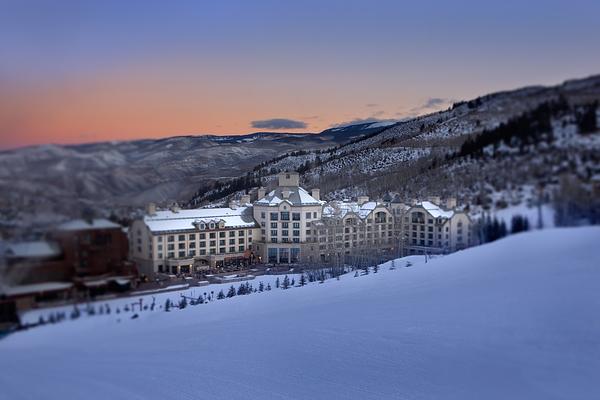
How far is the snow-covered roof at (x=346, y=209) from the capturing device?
360 inches

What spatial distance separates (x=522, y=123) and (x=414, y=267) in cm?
273

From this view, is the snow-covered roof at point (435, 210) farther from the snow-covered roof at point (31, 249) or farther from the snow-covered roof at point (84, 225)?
the snow-covered roof at point (31, 249)

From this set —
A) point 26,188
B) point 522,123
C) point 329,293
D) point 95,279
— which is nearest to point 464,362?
point 329,293

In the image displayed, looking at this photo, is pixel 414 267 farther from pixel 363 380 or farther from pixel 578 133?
pixel 578 133

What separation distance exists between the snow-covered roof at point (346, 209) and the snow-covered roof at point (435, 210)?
163cm

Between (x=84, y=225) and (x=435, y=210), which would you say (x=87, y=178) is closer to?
(x=84, y=225)

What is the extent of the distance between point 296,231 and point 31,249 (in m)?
5.37

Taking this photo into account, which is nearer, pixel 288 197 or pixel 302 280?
pixel 302 280

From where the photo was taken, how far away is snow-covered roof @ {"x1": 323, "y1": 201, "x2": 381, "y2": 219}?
916cm

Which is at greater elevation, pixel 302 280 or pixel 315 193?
pixel 315 193

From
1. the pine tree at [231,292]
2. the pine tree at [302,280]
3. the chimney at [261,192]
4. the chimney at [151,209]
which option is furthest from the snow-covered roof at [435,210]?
the chimney at [151,209]

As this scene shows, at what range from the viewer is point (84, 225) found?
3619mm

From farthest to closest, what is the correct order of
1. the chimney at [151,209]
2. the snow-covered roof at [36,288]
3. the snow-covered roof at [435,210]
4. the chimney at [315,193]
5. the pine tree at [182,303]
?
the chimney at [315,193] → the snow-covered roof at [435,210] → the pine tree at [182,303] → the chimney at [151,209] → the snow-covered roof at [36,288]

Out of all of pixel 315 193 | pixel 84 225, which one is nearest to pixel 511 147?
pixel 84 225
